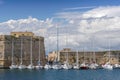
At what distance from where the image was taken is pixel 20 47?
392 ft

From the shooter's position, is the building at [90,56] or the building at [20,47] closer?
the building at [20,47]

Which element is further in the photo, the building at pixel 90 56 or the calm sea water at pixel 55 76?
the building at pixel 90 56

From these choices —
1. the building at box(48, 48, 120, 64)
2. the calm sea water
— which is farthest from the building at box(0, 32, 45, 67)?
the calm sea water

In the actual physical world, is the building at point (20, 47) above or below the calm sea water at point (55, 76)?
above

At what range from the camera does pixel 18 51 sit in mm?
119000

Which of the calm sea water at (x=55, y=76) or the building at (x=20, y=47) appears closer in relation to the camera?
the calm sea water at (x=55, y=76)

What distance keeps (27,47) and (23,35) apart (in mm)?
3458

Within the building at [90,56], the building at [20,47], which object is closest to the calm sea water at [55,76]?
the building at [20,47]

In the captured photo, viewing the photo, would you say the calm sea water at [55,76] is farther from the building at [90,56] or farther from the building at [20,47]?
the building at [90,56]

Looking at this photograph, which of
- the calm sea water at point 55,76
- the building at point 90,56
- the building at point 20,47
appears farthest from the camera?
the building at point 90,56

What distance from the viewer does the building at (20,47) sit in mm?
114438

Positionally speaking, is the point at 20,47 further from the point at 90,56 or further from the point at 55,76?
the point at 55,76

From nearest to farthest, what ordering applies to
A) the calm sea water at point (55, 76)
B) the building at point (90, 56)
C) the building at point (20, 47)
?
the calm sea water at point (55, 76) → the building at point (20, 47) → the building at point (90, 56)

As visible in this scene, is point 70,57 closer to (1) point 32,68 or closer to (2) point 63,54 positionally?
(2) point 63,54
